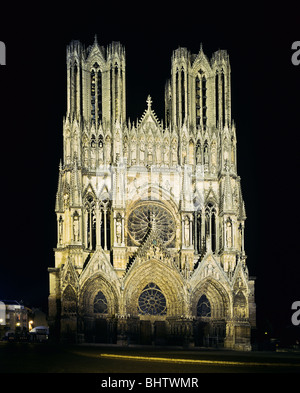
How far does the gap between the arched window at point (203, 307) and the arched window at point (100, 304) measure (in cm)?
679

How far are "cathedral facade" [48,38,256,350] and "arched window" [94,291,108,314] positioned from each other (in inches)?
2.8

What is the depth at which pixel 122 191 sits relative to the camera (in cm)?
5431

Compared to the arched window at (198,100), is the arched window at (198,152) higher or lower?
lower

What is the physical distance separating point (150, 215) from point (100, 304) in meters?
7.53

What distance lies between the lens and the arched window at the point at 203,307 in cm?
5362

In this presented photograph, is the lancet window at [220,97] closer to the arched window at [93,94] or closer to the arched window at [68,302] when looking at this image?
the arched window at [93,94]

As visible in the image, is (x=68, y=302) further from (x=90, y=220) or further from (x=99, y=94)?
(x=99, y=94)

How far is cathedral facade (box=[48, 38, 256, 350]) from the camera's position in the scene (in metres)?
52.2

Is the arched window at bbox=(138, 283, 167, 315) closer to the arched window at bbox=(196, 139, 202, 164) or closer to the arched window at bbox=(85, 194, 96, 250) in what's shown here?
the arched window at bbox=(85, 194, 96, 250)

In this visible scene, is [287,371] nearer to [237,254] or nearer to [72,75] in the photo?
[237,254]

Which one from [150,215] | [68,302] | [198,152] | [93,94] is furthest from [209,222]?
[93,94]

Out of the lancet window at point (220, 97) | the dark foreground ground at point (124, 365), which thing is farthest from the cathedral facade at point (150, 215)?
the dark foreground ground at point (124, 365)
